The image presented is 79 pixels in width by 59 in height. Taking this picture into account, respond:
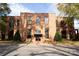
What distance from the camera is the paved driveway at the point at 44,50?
6.24 metres

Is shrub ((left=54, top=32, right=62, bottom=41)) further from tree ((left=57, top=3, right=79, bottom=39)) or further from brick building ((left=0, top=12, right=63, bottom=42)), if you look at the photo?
tree ((left=57, top=3, right=79, bottom=39))

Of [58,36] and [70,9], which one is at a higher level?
[70,9]

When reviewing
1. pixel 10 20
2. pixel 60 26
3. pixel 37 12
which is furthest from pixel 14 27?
pixel 60 26

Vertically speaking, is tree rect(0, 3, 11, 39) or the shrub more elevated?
tree rect(0, 3, 11, 39)

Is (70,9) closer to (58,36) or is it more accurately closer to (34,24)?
(58,36)

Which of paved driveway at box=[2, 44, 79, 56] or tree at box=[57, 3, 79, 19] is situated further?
tree at box=[57, 3, 79, 19]

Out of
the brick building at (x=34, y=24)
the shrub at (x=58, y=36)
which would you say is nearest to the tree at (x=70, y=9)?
the brick building at (x=34, y=24)

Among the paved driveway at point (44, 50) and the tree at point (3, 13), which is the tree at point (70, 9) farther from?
the tree at point (3, 13)

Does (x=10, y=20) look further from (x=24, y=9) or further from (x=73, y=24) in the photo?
(x=73, y=24)

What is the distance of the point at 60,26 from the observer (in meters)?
6.33

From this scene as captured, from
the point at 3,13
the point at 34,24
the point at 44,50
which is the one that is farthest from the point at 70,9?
the point at 3,13

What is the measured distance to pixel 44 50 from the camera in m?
6.30

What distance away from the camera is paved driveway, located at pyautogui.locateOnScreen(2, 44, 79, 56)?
20.5 feet

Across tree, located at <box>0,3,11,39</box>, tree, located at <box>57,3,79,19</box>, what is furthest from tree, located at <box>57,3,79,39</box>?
tree, located at <box>0,3,11,39</box>
